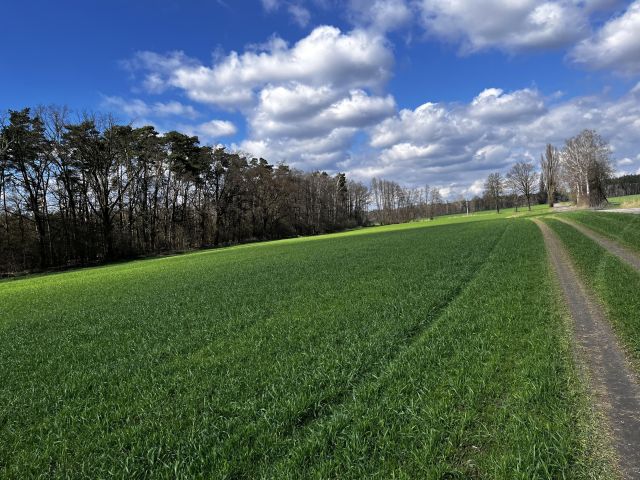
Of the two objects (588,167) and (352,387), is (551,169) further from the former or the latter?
(352,387)

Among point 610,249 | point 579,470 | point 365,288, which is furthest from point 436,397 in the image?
point 610,249

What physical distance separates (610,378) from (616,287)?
706cm

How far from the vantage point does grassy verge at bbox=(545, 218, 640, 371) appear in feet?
25.7

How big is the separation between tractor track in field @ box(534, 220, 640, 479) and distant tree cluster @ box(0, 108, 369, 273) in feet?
190

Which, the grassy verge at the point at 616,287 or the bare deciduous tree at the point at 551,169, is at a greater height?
the bare deciduous tree at the point at 551,169

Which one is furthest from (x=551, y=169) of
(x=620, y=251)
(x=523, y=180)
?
(x=620, y=251)

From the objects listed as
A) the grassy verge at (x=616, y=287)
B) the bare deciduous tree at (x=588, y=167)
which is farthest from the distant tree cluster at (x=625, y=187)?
the grassy verge at (x=616, y=287)

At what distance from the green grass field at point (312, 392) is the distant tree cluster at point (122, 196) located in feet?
156

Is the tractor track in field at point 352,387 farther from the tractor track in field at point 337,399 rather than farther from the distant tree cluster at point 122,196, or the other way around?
the distant tree cluster at point 122,196

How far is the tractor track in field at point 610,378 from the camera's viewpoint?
4.36 metres

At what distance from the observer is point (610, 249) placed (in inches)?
787

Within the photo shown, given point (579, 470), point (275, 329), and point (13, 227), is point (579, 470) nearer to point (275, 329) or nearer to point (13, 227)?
point (275, 329)

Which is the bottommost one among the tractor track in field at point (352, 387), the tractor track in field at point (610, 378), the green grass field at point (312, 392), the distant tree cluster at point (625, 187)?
the tractor track in field at point (610, 378)

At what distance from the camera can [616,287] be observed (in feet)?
37.7
